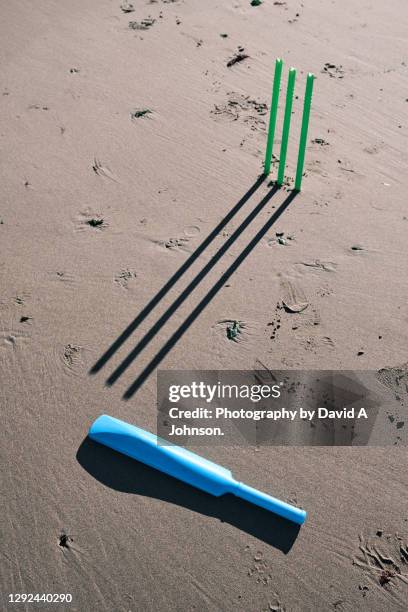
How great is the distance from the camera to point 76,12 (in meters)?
8.39

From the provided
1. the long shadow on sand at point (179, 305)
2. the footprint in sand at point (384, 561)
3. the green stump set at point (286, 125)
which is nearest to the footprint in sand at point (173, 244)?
the long shadow on sand at point (179, 305)

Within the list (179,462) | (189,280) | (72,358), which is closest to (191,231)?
(189,280)

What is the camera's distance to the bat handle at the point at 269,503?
3.49 metres

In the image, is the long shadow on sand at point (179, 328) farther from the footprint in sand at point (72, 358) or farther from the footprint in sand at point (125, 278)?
the footprint in sand at point (125, 278)

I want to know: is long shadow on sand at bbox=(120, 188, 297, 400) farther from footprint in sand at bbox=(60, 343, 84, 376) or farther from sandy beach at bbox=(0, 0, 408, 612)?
footprint in sand at bbox=(60, 343, 84, 376)

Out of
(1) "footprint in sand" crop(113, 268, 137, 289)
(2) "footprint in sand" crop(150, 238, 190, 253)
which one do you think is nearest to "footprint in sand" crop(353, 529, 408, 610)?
(1) "footprint in sand" crop(113, 268, 137, 289)

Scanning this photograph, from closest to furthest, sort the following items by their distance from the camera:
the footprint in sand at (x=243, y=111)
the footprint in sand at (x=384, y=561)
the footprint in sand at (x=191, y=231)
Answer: the footprint in sand at (x=384, y=561) → the footprint in sand at (x=191, y=231) → the footprint in sand at (x=243, y=111)

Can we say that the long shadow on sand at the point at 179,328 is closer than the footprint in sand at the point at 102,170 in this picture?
Yes

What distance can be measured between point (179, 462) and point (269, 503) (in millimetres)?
572

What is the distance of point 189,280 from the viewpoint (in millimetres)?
4887

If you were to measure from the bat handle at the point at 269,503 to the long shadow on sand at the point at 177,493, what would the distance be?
40 millimetres

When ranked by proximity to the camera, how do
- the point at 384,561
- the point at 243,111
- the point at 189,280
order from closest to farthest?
the point at 384,561, the point at 189,280, the point at 243,111

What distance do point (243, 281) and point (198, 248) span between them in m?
0.53

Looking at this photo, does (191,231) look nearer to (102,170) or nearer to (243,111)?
(102,170)
